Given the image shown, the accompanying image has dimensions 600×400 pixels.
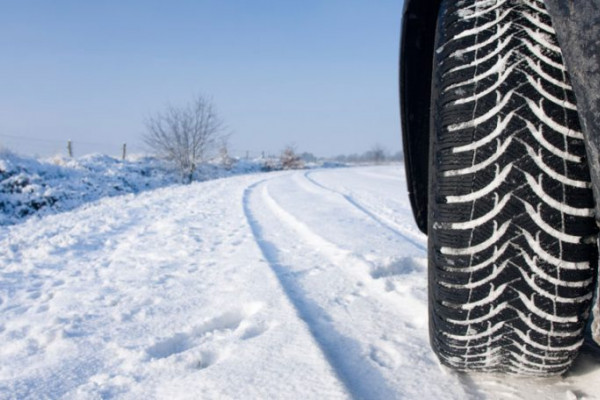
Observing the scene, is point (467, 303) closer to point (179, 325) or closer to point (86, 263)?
point (179, 325)

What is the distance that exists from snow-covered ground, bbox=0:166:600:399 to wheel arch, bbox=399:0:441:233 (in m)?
0.48

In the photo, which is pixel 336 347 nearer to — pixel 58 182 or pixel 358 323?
pixel 358 323

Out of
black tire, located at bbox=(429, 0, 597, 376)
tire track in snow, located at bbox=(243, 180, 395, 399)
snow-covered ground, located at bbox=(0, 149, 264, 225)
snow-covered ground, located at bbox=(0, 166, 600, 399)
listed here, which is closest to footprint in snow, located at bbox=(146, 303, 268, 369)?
snow-covered ground, located at bbox=(0, 166, 600, 399)

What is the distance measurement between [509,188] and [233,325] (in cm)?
107

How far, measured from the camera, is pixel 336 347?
1.15 m

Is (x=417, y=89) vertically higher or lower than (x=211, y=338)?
higher

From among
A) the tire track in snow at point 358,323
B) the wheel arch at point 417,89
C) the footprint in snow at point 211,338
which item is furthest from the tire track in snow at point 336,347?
the wheel arch at point 417,89

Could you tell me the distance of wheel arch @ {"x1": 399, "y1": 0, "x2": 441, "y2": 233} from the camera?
1032 mm

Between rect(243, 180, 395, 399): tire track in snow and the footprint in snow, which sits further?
the footprint in snow

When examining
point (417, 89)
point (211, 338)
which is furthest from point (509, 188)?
point (211, 338)

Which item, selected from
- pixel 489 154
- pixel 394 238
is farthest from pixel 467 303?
pixel 394 238

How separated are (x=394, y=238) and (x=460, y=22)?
2.11m

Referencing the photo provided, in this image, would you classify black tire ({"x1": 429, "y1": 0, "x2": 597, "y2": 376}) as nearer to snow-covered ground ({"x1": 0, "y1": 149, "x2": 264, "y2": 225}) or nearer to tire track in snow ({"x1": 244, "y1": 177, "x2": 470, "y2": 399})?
A: tire track in snow ({"x1": 244, "y1": 177, "x2": 470, "y2": 399})

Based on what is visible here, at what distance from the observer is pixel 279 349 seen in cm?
114
